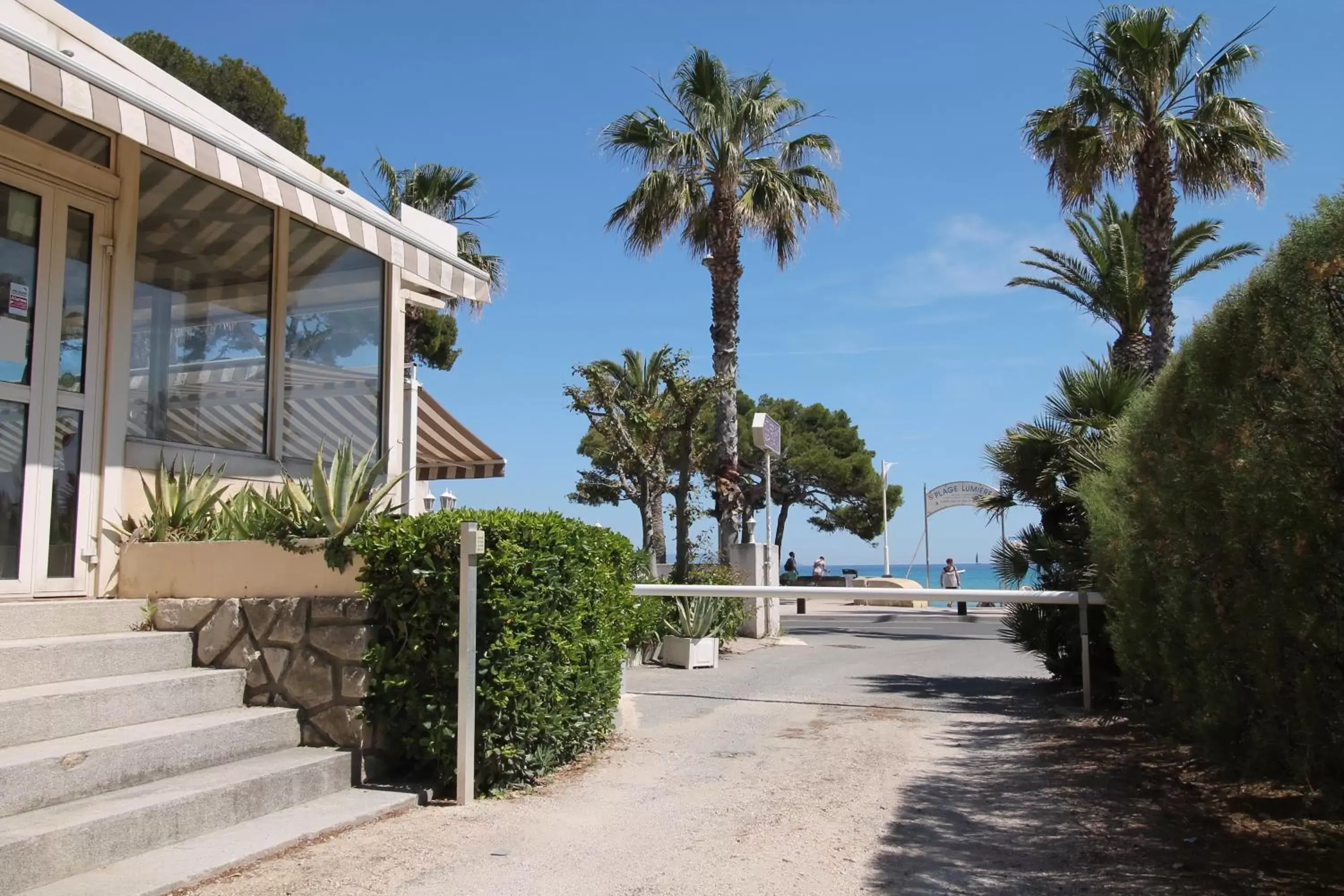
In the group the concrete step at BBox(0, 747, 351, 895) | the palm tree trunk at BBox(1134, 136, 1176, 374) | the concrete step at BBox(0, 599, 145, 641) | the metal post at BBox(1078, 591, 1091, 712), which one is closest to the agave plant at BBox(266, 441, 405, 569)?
the concrete step at BBox(0, 599, 145, 641)

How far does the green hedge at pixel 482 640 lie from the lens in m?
5.64

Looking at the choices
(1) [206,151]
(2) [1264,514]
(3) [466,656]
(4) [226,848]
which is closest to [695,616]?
(3) [466,656]

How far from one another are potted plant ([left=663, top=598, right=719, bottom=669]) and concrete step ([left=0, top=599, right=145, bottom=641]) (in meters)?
7.05

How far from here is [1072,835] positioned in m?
5.16

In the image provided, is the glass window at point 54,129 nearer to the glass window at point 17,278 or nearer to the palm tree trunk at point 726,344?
the glass window at point 17,278

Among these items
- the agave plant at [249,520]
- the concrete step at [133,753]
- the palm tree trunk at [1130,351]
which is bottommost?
the concrete step at [133,753]

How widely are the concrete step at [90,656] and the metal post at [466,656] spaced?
1.78m

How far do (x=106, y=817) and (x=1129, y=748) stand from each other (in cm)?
654

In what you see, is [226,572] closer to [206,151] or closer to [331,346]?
[206,151]

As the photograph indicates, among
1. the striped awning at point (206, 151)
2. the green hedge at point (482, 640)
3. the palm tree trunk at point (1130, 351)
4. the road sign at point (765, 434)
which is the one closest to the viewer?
the striped awning at point (206, 151)

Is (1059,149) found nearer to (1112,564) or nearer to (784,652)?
(784,652)

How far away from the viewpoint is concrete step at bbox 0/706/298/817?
4.27m

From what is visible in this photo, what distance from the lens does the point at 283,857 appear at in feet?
15.0

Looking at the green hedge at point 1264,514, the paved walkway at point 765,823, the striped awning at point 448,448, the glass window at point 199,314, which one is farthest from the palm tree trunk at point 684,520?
the green hedge at point 1264,514
